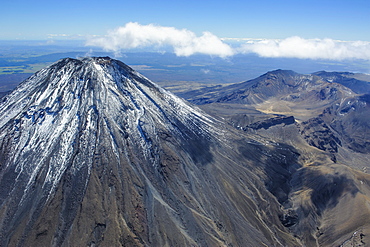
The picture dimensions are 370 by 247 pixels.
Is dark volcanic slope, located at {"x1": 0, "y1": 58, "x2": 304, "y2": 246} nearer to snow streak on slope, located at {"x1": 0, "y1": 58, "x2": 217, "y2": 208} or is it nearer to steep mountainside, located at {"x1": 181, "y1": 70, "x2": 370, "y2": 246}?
snow streak on slope, located at {"x1": 0, "y1": 58, "x2": 217, "y2": 208}

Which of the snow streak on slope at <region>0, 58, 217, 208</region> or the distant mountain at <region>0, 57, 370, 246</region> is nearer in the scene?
the distant mountain at <region>0, 57, 370, 246</region>

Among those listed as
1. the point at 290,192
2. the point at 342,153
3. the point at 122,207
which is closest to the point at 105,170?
the point at 122,207

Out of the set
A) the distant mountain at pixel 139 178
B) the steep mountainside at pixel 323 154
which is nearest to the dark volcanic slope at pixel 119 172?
the distant mountain at pixel 139 178

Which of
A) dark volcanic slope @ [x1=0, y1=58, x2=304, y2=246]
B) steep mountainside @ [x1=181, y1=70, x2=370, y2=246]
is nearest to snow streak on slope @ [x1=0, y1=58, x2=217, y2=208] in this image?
dark volcanic slope @ [x1=0, y1=58, x2=304, y2=246]

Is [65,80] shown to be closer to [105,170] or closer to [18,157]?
[18,157]

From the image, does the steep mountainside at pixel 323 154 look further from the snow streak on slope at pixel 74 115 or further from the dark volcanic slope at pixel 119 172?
the snow streak on slope at pixel 74 115
